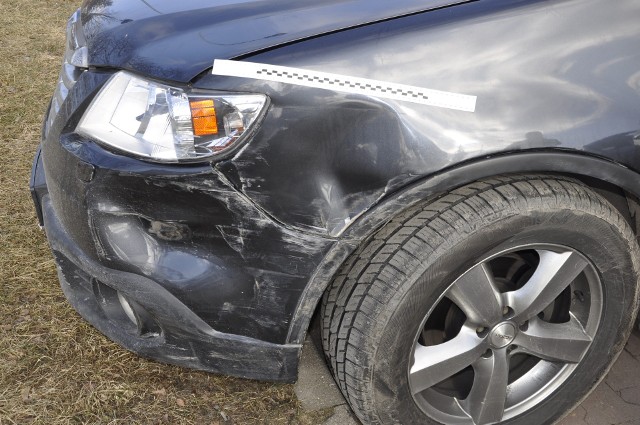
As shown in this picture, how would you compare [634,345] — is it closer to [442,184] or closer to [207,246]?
[442,184]

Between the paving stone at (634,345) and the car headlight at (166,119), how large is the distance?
189 cm

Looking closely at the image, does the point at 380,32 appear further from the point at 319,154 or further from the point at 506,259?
the point at 506,259

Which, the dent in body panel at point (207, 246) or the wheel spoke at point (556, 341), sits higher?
the wheel spoke at point (556, 341)

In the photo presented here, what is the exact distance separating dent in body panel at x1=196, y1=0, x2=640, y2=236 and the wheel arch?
0.03m

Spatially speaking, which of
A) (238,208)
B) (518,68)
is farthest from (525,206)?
(238,208)

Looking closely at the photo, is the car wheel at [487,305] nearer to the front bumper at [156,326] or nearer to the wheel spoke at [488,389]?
the wheel spoke at [488,389]

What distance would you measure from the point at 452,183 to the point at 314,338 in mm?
1159

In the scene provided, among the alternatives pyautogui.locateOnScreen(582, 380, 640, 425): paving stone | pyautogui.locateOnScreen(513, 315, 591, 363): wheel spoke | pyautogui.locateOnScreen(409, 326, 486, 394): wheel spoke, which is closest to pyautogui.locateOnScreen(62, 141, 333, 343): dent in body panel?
pyautogui.locateOnScreen(409, 326, 486, 394): wheel spoke

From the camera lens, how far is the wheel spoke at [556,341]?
2111mm

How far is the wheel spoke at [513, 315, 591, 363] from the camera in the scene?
2.11 meters

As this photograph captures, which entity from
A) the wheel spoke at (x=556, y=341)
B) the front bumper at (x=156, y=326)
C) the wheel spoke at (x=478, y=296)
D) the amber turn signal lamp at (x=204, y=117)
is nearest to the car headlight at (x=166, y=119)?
the amber turn signal lamp at (x=204, y=117)

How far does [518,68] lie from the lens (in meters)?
1.71

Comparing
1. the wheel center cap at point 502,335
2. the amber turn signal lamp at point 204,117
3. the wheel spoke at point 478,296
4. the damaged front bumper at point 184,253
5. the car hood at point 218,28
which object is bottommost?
the damaged front bumper at point 184,253

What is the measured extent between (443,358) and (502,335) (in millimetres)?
196
